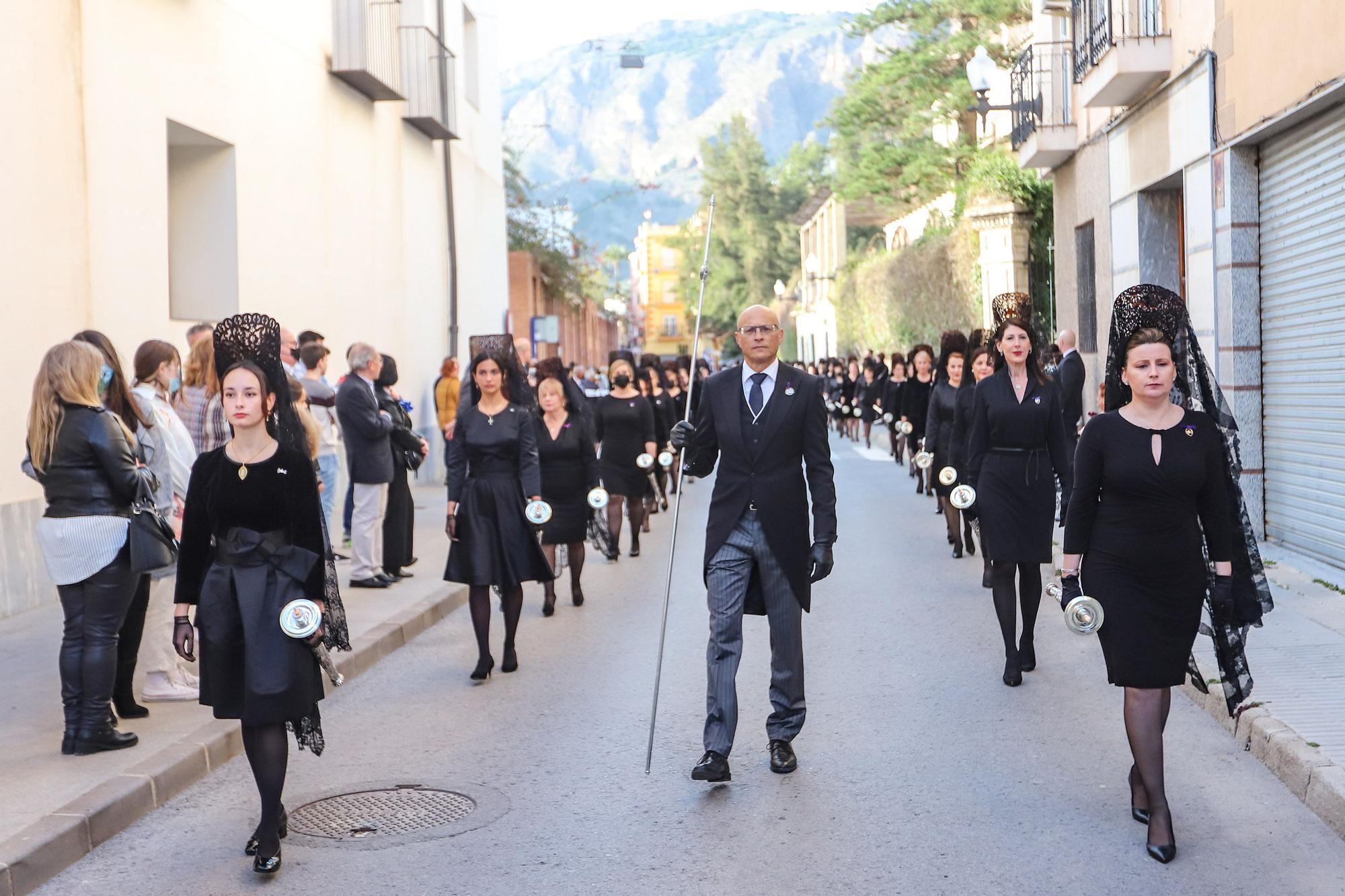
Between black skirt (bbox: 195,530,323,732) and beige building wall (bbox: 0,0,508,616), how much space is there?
18.3 ft

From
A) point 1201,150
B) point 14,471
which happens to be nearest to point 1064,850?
point 14,471

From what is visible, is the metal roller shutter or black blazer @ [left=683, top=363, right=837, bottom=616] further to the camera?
the metal roller shutter

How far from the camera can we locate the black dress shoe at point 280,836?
5164 millimetres

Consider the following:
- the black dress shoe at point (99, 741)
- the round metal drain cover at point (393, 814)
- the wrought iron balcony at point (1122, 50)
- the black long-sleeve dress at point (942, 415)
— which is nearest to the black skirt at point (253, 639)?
the round metal drain cover at point (393, 814)

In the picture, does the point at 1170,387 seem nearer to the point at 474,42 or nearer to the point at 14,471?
the point at 14,471

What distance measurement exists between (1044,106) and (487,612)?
567 inches

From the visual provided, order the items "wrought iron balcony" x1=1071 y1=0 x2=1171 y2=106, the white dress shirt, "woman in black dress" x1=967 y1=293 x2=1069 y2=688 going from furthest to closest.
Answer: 1. "wrought iron balcony" x1=1071 y1=0 x2=1171 y2=106
2. "woman in black dress" x1=967 y1=293 x2=1069 y2=688
3. the white dress shirt

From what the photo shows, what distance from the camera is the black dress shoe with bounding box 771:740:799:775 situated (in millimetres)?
6137

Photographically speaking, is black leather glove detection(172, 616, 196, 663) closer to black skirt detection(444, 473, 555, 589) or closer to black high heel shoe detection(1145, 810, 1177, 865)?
black skirt detection(444, 473, 555, 589)

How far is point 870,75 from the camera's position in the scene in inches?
1318

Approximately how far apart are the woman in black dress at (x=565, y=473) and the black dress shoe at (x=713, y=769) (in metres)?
4.85

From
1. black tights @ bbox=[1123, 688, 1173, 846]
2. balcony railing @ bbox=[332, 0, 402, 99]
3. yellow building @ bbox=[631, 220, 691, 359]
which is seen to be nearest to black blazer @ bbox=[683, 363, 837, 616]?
black tights @ bbox=[1123, 688, 1173, 846]

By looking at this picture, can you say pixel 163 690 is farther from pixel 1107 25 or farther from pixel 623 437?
pixel 1107 25

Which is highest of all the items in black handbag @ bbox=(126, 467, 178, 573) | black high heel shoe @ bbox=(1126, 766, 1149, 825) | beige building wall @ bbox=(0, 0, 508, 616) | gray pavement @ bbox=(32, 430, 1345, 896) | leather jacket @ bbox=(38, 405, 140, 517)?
beige building wall @ bbox=(0, 0, 508, 616)
